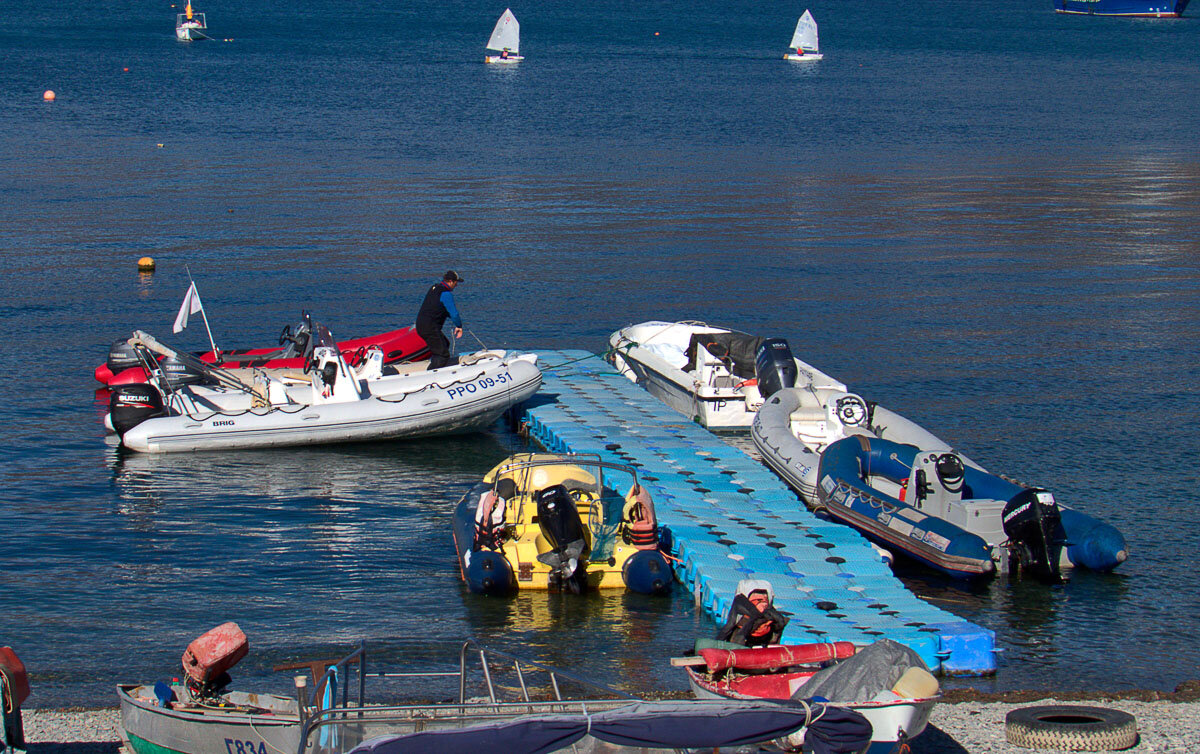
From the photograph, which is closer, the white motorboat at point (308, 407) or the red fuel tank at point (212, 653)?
the red fuel tank at point (212, 653)

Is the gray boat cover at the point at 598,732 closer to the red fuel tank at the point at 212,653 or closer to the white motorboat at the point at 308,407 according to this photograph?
the red fuel tank at the point at 212,653

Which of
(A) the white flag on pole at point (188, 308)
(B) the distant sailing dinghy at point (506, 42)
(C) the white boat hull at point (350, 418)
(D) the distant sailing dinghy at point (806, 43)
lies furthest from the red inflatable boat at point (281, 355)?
(D) the distant sailing dinghy at point (806, 43)

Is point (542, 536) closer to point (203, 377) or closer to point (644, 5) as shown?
point (203, 377)

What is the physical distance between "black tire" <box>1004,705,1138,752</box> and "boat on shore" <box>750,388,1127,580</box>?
11.8 feet

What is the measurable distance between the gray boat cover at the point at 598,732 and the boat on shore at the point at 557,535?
6276mm

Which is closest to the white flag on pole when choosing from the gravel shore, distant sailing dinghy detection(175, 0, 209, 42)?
the gravel shore

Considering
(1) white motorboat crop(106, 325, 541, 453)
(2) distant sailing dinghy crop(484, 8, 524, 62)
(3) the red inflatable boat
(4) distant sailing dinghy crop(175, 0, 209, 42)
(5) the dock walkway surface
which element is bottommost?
(5) the dock walkway surface

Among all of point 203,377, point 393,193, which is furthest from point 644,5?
point 203,377

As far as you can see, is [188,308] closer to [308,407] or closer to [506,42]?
[308,407]

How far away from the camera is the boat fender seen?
6969mm

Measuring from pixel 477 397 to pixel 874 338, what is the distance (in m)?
8.80

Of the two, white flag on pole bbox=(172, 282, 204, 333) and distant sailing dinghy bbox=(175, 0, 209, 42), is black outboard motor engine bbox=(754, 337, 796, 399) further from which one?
distant sailing dinghy bbox=(175, 0, 209, 42)

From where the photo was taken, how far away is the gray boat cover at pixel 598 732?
228 inches

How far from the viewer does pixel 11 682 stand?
23.0 ft
